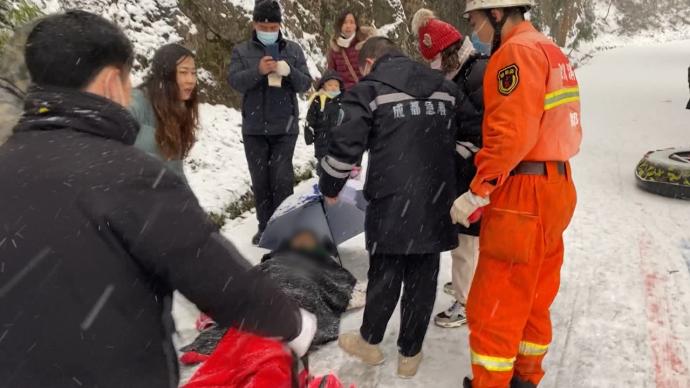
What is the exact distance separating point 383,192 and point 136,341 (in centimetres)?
183

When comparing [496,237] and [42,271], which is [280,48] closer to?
[496,237]

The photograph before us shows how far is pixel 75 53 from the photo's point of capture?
124 centimetres

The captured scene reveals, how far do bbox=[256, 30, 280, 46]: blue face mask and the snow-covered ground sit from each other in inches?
75.1

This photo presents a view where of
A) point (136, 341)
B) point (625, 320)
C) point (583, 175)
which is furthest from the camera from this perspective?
point (583, 175)

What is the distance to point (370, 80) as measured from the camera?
9.23ft

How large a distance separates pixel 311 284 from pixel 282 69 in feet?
6.69

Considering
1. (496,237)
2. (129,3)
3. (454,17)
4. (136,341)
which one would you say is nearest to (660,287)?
(496,237)

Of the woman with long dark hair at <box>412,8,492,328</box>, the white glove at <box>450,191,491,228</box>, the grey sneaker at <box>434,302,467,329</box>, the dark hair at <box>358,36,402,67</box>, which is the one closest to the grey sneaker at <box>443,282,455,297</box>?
the grey sneaker at <box>434,302,467,329</box>

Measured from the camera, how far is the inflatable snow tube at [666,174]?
20.3 ft

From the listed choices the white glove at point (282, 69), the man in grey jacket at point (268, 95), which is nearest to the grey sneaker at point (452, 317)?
the man in grey jacket at point (268, 95)

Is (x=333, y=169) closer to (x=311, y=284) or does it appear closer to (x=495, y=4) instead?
(x=311, y=284)

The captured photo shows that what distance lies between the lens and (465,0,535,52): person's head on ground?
2.54 metres

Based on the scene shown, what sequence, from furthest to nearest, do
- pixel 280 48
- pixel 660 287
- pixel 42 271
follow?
1. pixel 280 48
2. pixel 660 287
3. pixel 42 271

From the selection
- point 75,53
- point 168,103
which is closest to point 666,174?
point 168,103
